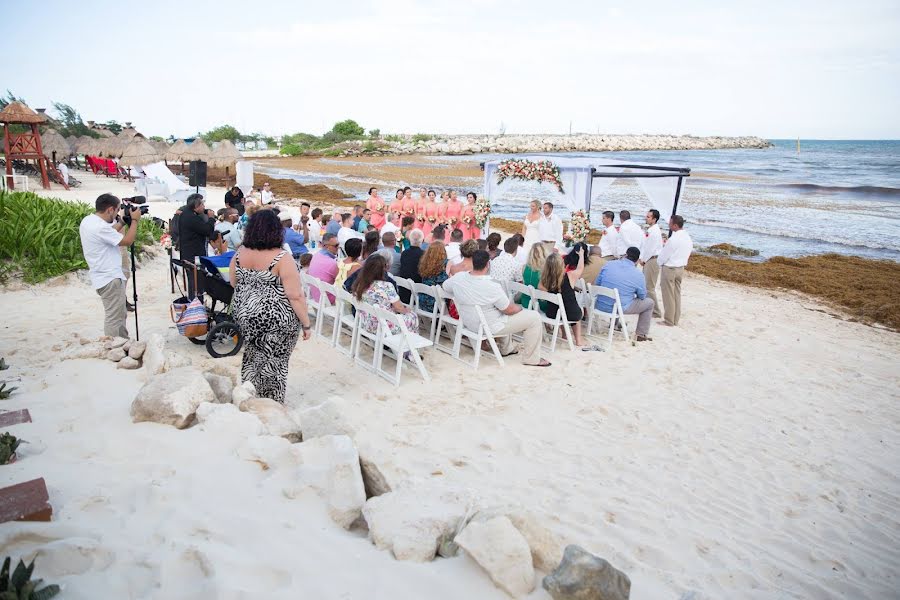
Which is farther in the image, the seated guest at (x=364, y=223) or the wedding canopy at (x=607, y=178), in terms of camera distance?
the wedding canopy at (x=607, y=178)

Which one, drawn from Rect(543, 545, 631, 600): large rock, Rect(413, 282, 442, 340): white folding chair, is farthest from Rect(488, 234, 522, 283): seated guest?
Rect(543, 545, 631, 600): large rock

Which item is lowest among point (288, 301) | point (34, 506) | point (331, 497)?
point (331, 497)

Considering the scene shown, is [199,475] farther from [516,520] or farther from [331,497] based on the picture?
[516,520]

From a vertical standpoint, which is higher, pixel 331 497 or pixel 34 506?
pixel 34 506

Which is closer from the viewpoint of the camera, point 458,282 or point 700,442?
point 700,442

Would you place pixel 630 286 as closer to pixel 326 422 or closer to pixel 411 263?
pixel 411 263

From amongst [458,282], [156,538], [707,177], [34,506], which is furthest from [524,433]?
[707,177]

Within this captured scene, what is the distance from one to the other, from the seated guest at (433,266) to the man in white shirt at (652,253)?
360 centimetres

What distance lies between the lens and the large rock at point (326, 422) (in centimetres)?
343

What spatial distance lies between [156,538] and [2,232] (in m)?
8.15

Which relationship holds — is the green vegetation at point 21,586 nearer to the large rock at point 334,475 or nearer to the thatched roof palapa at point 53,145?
the large rock at point 334,475

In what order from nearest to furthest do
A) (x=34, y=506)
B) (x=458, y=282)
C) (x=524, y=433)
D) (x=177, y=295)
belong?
(x=34, y=506)
(x=524, y=433)
(x=458, y=282)
(x=177, y=295)

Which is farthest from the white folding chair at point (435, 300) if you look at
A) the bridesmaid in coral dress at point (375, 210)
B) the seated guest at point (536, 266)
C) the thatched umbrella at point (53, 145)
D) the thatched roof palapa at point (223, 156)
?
the thatched umbrella at point (53, 145)

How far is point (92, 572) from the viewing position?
2146 millimetres
